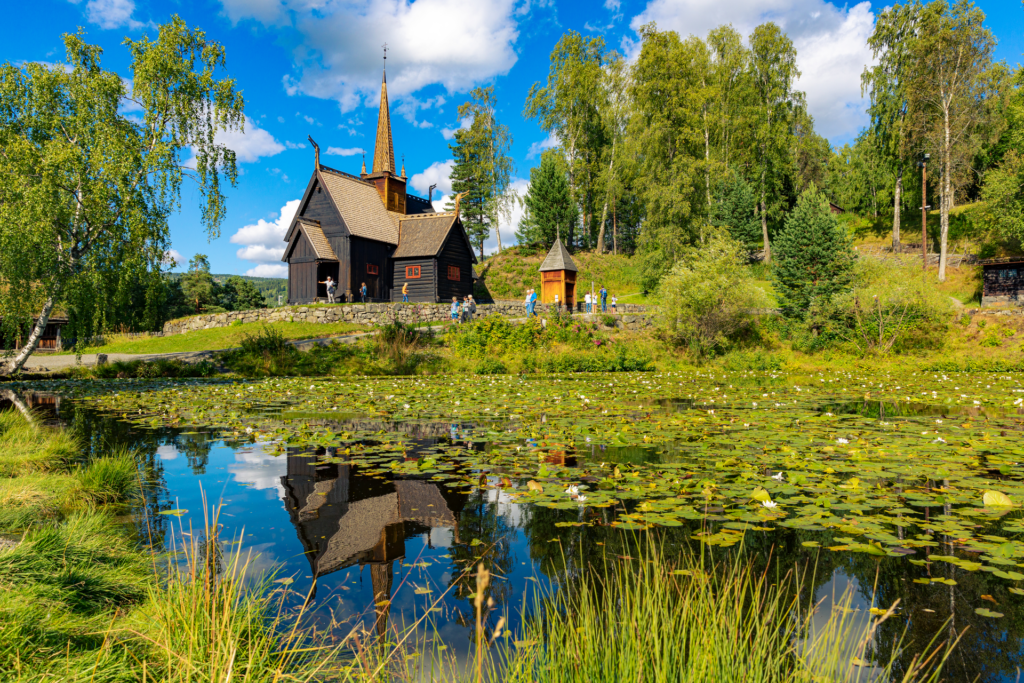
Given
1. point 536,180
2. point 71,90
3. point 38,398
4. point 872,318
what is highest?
point 536,180

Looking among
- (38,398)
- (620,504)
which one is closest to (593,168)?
(38,398)

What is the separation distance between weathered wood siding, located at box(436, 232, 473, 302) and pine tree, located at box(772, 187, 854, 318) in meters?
19.4

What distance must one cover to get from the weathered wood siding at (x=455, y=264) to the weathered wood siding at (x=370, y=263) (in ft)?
11.8

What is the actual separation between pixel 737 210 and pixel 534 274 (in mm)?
16814

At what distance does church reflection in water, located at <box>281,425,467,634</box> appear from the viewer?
3.75m

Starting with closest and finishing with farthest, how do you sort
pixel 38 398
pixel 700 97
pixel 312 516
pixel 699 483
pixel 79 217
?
1. pixel 312 516
2. pixel 699 483
3. pixel 38 398
4. pixel 79 217
5. pixel 700 97

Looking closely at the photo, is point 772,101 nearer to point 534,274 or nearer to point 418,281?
point 534,274

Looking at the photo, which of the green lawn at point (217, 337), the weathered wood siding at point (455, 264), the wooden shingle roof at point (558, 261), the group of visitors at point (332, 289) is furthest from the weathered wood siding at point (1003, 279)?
the group of visitors at point (332, 289)

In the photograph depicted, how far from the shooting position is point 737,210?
38.8m

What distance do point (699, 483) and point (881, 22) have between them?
3932 centimetres

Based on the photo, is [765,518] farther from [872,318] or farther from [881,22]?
[881,22]

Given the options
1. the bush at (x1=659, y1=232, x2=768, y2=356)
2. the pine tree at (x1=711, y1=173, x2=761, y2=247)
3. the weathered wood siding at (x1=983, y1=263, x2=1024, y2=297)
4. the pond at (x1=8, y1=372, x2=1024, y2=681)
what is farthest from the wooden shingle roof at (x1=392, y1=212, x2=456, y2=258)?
the weathered wood siding at (x1=983, y1=263, x2=1024, y2=297)

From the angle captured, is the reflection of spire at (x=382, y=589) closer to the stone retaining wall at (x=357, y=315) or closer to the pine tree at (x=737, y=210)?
the stone retaining wall at (x=357, y=315)

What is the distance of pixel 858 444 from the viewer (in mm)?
6820
